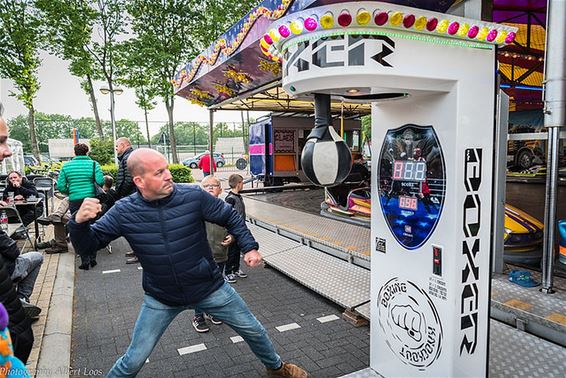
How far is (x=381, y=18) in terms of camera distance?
1.99m

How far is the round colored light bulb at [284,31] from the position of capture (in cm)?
216

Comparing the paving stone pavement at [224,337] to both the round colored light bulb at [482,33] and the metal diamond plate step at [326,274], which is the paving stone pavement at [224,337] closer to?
the metal diamond plate step at [326,274]

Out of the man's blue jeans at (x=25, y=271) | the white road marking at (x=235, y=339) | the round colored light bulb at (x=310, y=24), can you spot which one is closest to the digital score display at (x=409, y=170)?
the round colored light bulb at (x=310, y=24)

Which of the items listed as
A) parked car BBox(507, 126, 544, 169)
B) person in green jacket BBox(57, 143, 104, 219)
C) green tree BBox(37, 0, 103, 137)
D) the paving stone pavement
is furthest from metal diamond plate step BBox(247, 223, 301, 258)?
green tree BBox(37, 0, 103, 137)

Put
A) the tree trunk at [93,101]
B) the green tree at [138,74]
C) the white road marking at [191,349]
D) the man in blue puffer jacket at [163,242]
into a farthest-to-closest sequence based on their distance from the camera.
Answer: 1. the tree trunk at [93,101]
2. the green tree at [138,74]
3. the white road marking at [191,349]
4. the man in blue puffer jacket at [163,242]

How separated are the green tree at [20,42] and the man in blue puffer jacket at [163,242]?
66.2 ft

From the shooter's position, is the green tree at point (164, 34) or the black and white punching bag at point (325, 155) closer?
the black and white punching bag at point (325, 155)

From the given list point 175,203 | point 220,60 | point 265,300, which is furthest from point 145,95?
point 175,203

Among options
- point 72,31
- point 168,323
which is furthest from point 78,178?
point 72,31

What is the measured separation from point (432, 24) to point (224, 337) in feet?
10.3

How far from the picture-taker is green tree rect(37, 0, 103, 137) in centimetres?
1786

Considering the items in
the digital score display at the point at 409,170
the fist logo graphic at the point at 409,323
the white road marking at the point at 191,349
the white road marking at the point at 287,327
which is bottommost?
the white road marking at the point at 287,327

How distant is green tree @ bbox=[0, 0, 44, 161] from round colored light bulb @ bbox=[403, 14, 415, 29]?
69.5 ft

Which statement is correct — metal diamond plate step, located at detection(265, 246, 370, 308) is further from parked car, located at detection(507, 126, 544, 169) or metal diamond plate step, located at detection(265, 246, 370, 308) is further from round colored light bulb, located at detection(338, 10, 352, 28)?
parked car, located at detection(507, 126, 544, 169)
